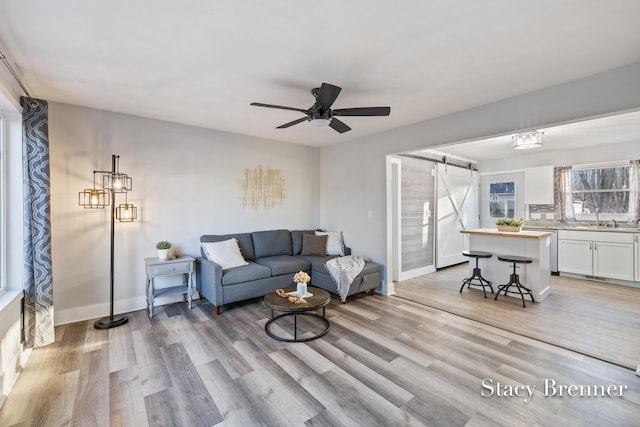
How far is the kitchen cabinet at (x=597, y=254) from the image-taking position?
15.8 ft

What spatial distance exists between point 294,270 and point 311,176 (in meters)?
2.09

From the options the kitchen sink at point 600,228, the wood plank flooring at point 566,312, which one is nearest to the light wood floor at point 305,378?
the wood plank flooring at point 566,312

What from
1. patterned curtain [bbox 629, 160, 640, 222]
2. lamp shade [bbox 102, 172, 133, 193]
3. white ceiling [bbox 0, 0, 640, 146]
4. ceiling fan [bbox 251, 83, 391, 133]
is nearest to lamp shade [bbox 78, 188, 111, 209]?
lamp shade [bbox 102, 172, 133, 193]

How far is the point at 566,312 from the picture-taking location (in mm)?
3662

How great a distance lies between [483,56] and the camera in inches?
90.2

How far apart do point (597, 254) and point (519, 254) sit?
2020mm

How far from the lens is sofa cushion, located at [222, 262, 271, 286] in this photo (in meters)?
3.68

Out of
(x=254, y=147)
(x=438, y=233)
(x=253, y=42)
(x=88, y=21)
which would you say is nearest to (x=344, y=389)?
(x=253, y=42)

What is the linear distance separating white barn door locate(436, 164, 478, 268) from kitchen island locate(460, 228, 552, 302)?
113cm

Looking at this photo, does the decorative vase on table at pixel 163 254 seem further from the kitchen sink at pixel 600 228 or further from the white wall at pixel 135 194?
the kitchen sink at pixel 600 228

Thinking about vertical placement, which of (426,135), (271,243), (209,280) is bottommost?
(209,280)

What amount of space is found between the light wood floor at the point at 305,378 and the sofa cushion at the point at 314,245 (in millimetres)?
1678

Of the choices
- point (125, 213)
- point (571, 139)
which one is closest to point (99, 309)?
point (125, 213)

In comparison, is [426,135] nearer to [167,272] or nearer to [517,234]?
[517,234]
